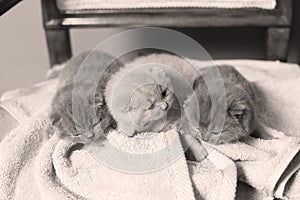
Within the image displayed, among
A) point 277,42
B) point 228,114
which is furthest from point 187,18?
point 228,114

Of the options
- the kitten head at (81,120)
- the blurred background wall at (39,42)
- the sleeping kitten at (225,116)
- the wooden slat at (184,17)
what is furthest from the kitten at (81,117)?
the blurred background wall at (39,42)

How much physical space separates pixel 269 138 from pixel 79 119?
A: 294 mm

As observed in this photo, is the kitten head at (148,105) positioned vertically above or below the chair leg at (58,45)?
above

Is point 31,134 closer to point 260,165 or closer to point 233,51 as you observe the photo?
point 260,165

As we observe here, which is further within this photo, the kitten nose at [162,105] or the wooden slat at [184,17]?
the wooden slat at [184,17]

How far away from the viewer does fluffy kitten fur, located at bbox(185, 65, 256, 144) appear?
769 millimetres

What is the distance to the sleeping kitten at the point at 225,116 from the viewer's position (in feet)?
2.52

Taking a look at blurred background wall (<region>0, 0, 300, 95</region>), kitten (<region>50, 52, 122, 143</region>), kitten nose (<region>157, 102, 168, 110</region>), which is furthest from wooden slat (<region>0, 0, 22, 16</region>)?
blurred background wall (<region>0, 0, 300, 95</region>)

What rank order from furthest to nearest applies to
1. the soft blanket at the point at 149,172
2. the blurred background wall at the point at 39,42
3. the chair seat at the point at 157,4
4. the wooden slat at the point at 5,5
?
the blurred background wall at the point at 39,42 → the chair seat at the point at 157,4 → the wooden slat at the point at 5,5 → the soft blanket at the point at 149,172

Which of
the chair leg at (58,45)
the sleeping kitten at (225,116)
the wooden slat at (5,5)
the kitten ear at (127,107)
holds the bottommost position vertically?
the chair leg at (58,45)

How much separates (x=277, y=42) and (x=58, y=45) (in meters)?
0.47

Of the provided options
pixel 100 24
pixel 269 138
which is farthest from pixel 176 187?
pixel 100 24

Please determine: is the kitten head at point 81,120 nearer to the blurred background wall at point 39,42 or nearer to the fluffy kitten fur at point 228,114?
the fluffy kitten fur at point 228,114

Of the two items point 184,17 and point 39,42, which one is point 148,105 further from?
point 39,42
